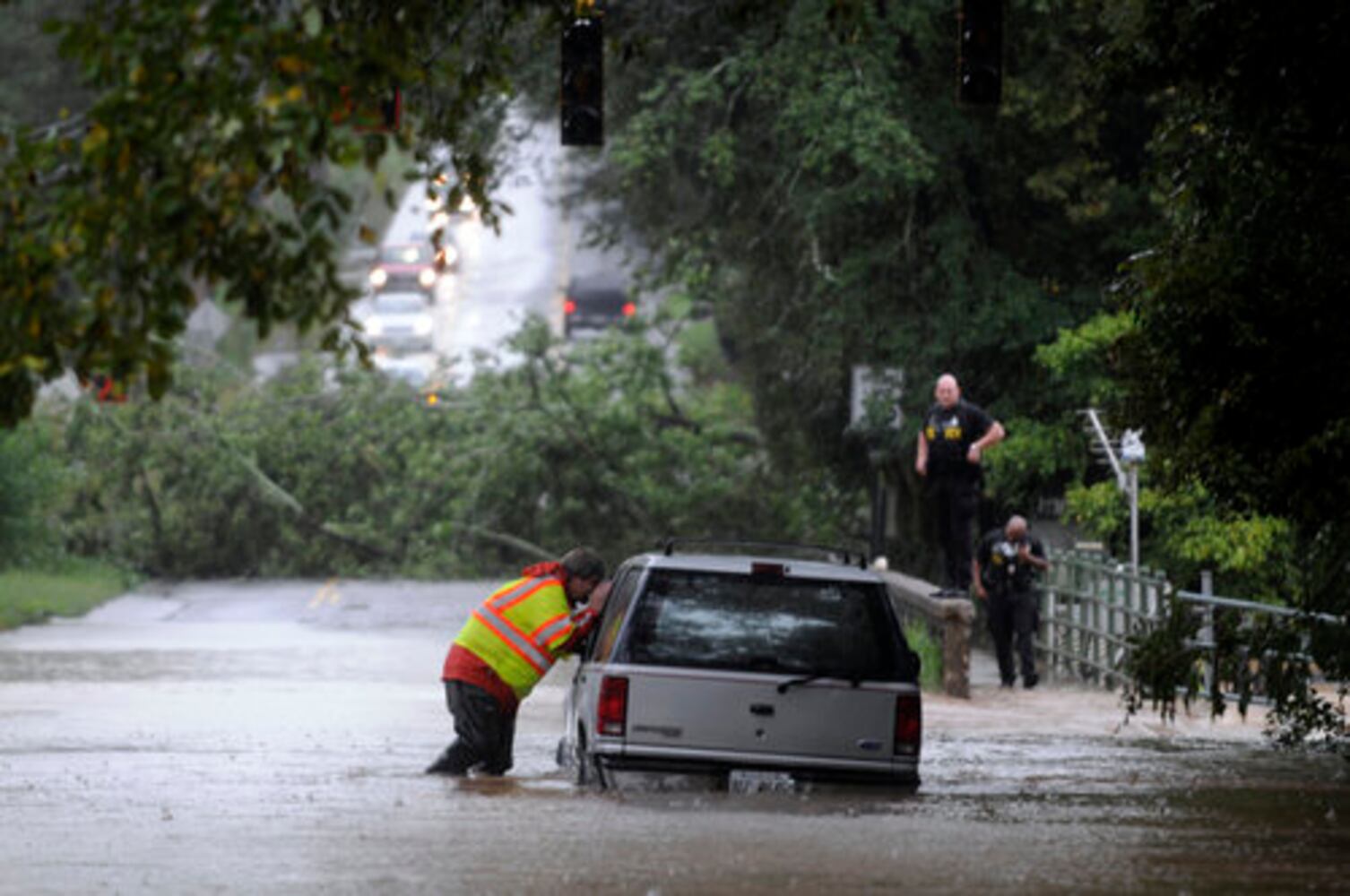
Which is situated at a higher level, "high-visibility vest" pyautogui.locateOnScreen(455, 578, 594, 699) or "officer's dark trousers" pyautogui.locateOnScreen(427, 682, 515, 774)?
"high-visibility vest" pyautogui.locateOnScreen(455, 578, 594, 699)

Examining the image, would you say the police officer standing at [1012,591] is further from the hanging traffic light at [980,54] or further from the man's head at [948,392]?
the hanging traffic light at [980,54]

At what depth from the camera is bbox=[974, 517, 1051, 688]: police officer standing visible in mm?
26328

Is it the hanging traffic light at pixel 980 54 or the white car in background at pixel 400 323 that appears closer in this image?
the hanging traffic light at pixel 980 54

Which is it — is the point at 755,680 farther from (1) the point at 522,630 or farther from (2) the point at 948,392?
(2) the point at 948,392

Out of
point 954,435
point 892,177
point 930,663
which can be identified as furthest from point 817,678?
point 892,177

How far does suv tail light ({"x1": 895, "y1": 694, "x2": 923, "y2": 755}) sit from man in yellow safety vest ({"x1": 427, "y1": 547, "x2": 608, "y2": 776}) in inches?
78.2

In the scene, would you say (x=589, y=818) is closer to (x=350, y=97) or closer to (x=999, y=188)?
(x=350, y=97)

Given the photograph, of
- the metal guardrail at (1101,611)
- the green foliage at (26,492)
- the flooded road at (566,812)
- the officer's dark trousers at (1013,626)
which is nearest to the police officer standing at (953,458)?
the metal guardrail at (1101,611)

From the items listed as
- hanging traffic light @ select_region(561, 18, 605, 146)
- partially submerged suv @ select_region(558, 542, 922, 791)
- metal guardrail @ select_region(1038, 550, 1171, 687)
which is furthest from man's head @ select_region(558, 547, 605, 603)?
metal guardrail @ select_region(1038, 550, 1171, 687)

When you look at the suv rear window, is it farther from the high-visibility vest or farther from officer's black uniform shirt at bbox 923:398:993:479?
officer's black uniform shirt at bbox 923:398:993:479

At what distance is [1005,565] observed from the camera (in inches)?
1056

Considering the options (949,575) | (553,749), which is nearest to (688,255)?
(949,575)

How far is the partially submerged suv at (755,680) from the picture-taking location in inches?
543

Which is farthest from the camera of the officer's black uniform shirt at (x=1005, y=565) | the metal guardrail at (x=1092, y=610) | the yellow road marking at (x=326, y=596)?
the yellow road marking at (x=326, y=596)
